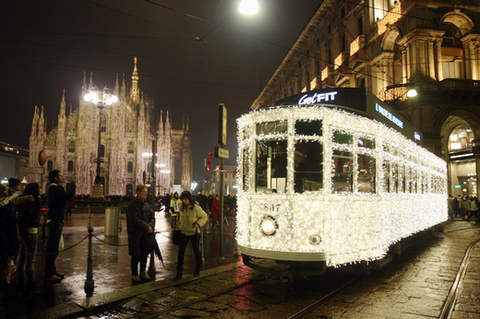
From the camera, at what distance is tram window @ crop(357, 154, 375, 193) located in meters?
5.49

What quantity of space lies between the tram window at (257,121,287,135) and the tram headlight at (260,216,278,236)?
126cm

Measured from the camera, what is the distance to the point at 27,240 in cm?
480

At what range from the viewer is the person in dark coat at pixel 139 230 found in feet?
17.3

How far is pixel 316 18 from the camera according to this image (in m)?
30.4

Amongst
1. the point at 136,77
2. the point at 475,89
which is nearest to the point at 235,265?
the point at 475,89

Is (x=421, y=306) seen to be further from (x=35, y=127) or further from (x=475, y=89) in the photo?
(x=35, y=127)

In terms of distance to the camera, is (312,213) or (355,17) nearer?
(312,213)

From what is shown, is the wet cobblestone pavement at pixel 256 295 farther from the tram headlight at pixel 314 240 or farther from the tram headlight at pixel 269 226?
the tram headlight at pixel 269 226

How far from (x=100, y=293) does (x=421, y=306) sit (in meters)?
4.22

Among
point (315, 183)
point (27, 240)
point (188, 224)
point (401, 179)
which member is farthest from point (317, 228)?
point (27, 240)

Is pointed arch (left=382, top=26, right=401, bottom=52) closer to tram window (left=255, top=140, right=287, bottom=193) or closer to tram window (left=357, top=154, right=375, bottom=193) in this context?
tram window (left=357, top=154, right=375, bottom=193)

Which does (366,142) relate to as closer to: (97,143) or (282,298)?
(282,298)

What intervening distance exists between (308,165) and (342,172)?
55 cm

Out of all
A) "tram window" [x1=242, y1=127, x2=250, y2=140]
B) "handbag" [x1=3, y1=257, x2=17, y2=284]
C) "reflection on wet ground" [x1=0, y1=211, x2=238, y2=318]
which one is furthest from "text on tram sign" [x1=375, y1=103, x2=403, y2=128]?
"handbag" [x1=3, y1=257, x2=17, y2=284]
